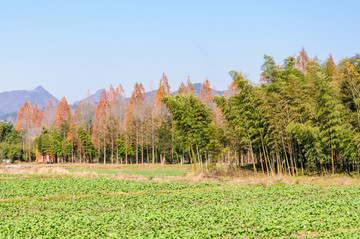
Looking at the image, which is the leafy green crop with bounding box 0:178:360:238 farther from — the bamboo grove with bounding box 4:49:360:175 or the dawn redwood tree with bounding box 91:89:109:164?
the dawn redwood tree with bounding box 91:89:109:164

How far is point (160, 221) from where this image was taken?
37.2 feet

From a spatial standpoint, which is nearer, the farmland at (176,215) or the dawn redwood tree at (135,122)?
the farmland at (176,215)

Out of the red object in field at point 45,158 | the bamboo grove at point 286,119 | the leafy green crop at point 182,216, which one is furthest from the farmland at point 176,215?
the red object in field at point 45,158

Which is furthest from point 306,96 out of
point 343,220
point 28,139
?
point 28,139

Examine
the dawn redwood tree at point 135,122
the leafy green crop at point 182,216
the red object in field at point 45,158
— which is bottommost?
the leafy green crop at point 182,216

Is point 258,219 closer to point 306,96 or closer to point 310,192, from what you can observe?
point 310,192

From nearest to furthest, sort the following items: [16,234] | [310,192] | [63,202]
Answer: [16,234], [63,202], [310,192]

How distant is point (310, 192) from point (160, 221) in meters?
10.2

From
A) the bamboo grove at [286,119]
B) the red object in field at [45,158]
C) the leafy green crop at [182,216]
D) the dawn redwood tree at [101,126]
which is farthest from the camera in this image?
the red object in field at [45,158]

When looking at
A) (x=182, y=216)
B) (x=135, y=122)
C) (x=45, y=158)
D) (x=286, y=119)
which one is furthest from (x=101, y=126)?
(x=182, y=216)

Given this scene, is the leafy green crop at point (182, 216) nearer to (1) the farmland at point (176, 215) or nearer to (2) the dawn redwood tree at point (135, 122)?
(1) the farmland at point (176, 215)

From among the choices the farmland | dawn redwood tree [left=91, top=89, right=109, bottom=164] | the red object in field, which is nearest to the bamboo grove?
the farmland

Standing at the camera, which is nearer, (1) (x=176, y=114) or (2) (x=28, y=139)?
(1) (x=176, y=114)

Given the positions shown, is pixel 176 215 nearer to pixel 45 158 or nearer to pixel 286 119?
pixel 286 119
